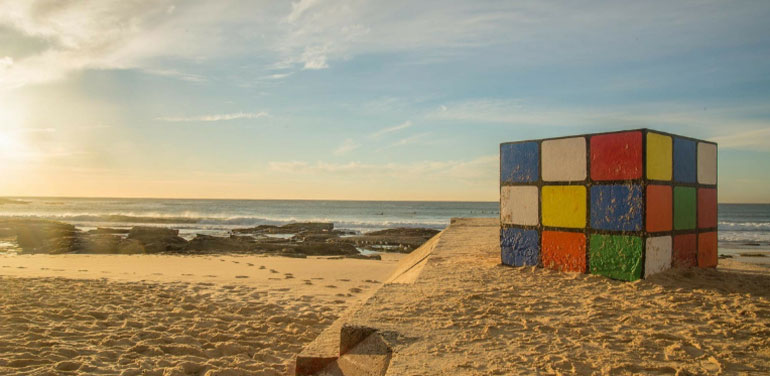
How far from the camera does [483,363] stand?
257 centimetres

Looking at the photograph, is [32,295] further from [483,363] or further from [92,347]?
[483,363]

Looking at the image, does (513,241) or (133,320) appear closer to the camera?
(133,320)

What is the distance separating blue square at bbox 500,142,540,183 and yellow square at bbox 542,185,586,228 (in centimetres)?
27

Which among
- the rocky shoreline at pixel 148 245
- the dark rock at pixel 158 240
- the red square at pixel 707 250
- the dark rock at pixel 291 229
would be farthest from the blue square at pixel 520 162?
the dark rock at pixel 291 229

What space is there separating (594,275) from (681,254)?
1.12 meters

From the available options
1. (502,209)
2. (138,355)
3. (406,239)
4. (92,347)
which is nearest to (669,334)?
(502,209)

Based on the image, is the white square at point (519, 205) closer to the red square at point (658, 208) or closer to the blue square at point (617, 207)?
the blue square at point (617, 207)

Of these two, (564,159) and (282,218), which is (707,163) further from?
(282,218)

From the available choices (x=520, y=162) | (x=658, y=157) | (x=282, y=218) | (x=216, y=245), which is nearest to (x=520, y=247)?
(x=520, y=162)

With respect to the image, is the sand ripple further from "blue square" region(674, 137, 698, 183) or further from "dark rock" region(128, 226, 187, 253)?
"dark rock" region(128, 226, 187, 253)

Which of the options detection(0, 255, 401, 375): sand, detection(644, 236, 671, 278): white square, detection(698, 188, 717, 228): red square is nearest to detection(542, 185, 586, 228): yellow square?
detection(644, 236, 671, 278): white square

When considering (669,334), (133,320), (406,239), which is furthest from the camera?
(406,239)

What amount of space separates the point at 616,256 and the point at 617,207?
0.51 meters

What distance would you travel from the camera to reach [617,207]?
16.3 feet
